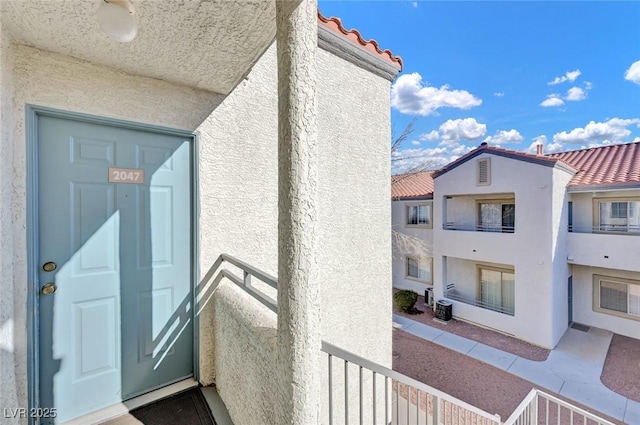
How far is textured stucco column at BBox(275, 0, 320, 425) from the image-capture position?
127cm

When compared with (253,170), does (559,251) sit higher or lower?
lower

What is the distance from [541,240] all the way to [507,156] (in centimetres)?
320

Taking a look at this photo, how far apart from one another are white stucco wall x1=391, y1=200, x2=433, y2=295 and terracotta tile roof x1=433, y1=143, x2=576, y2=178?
7.54ft

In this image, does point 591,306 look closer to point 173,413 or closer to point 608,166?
point 608,166

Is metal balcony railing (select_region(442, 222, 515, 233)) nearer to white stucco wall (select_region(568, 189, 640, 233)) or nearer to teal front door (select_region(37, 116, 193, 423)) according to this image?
white stucco wall (select_region(568, 189, 640, 233))

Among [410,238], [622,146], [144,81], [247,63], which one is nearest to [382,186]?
[247,63]

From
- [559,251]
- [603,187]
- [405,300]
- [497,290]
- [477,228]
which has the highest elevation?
[603,187]

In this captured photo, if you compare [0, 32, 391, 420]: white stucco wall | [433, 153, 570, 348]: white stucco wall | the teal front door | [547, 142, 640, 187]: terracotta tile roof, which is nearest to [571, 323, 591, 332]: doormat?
[433, 153, 570, 348]: white stucco wall

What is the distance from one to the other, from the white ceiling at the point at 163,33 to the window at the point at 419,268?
13.1 m

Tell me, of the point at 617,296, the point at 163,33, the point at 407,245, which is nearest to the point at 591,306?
the point at 617,296

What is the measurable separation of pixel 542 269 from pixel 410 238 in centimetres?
526

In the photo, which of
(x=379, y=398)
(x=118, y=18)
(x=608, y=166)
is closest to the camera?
(x=118, y=18)

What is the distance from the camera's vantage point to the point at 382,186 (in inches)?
174

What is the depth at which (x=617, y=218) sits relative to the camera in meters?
9.09
